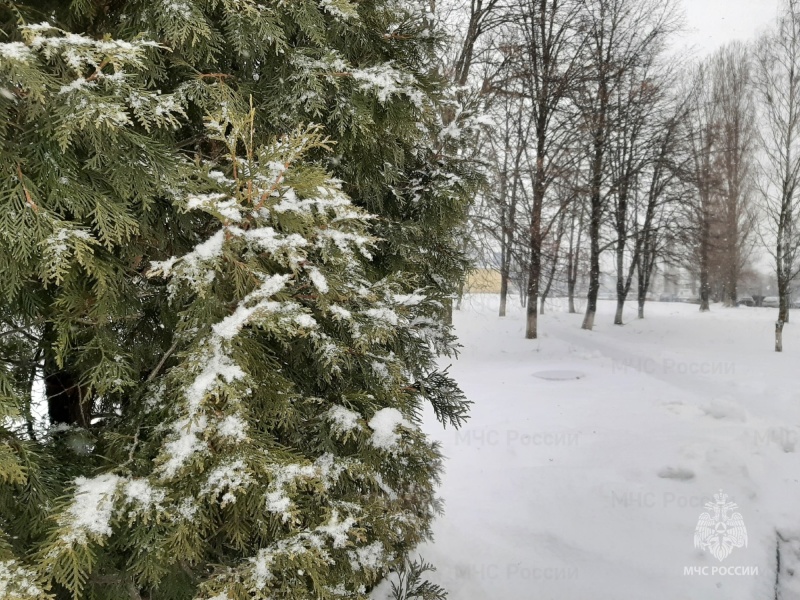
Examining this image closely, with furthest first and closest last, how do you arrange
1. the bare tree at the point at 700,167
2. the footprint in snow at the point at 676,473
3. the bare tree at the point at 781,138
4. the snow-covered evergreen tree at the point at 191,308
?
the bare tree at the point at 700,167 → the bare tree at the point at 781,138 → the footprint in snow at the point at 676,473 → the snow-covered evergreen tree at the point at 191,308

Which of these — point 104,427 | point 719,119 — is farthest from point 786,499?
point 719,119

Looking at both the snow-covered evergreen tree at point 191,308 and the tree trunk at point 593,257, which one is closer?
the snow-covered evergreen tree at point 191,308

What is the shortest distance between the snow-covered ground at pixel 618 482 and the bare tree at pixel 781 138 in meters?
2.56

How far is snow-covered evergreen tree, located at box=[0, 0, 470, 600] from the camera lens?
1.67 m

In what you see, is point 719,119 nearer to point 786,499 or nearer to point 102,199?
point 786,499

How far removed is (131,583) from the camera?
2.00m

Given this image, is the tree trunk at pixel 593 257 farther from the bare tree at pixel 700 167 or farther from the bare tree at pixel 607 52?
the bare tree at pixel 700 167

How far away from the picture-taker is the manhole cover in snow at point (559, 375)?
8.80 metres

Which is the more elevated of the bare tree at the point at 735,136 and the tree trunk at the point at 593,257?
the bare tree at the point at 735,136

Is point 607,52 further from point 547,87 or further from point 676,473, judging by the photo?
point 676,473

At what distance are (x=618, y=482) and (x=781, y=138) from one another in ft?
29.7

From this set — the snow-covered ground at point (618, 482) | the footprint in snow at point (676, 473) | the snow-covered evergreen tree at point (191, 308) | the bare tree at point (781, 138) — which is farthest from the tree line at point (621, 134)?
the snow-covered evergreen tree at point (191, 308)

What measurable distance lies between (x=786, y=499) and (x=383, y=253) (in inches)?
204

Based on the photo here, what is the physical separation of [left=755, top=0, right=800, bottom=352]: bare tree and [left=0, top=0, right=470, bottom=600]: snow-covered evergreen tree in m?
10.6
